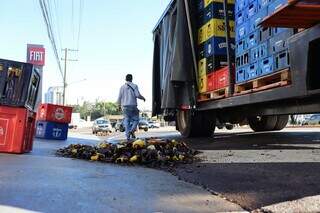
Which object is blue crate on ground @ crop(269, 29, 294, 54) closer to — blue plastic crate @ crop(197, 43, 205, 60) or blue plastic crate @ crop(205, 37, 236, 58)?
blue plastic crate @ crop(205, 37, 236, 58)

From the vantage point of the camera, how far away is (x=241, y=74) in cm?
930

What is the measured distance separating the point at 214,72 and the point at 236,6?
1817 mm

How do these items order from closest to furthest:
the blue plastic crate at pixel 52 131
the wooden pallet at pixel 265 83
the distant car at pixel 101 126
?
1. the wooden pallet at pixel 265 83
2. the blue plastic crate at pixel 52 131
3. the distant car at pixel 101 126

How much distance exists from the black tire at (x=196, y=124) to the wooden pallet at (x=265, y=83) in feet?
12.7

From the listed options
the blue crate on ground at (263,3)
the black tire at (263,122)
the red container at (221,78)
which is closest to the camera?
the blue crate on ground at (263,3)

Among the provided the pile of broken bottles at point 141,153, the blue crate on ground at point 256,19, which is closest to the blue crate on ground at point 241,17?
the blue crate on ground at point 256,19

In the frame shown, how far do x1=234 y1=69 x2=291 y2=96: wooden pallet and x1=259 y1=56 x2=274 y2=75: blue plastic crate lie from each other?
0.08 metres

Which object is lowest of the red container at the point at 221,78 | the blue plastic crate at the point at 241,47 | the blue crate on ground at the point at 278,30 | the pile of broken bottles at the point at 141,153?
the pile of broken bottles at the point at 141,153

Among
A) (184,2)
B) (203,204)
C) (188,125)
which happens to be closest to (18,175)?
(203,204)

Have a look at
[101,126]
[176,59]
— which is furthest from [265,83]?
[101,126]

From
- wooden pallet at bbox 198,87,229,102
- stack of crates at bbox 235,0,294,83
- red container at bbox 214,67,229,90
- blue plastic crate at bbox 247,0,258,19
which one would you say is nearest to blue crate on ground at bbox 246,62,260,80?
stack of crates at bbox 235,0,294,83

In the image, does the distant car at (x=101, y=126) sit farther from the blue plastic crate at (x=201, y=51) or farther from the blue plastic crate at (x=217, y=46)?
the blue plastic crate at (x=217, y=46)

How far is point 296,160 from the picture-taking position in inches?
284

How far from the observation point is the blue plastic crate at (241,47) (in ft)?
29.6
